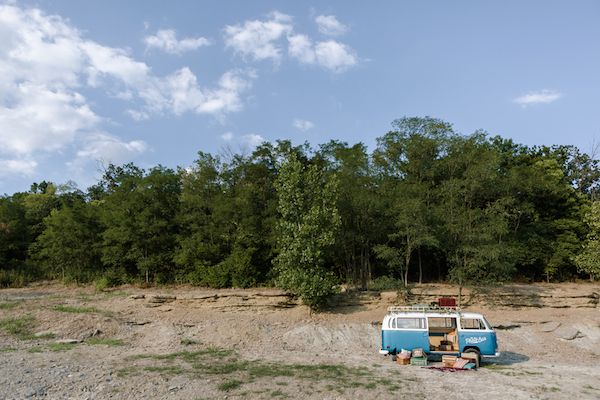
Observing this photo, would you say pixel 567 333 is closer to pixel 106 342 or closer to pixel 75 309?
pixel 106 342

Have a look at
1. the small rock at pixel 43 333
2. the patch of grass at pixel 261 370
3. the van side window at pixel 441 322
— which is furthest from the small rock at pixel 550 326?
the small rock at pixel 43 333

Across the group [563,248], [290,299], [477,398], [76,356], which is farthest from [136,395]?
[563,248]

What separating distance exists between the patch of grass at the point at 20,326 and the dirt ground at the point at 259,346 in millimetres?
47

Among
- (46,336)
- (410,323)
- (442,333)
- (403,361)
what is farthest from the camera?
(46,336)

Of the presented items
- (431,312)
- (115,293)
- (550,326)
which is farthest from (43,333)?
(550,326)

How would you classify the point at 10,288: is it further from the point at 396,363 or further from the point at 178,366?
the point at 396,363

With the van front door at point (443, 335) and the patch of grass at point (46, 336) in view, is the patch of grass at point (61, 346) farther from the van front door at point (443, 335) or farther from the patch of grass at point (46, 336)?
the van front door at point (443, 335)

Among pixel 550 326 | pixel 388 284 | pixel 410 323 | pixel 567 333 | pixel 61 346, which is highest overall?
pixel 388 284

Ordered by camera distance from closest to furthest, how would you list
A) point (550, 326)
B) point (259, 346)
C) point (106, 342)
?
point (106, 342) → point (259, 346) → point (550, 326)

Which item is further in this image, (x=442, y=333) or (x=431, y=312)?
(x=442, y=333)

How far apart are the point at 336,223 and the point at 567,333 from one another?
13.3 meters

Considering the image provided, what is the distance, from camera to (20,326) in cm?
2028

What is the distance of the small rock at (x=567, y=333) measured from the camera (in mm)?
22422

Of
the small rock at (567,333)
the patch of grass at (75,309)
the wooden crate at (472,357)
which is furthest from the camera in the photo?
the patch of grass at (75,309)
